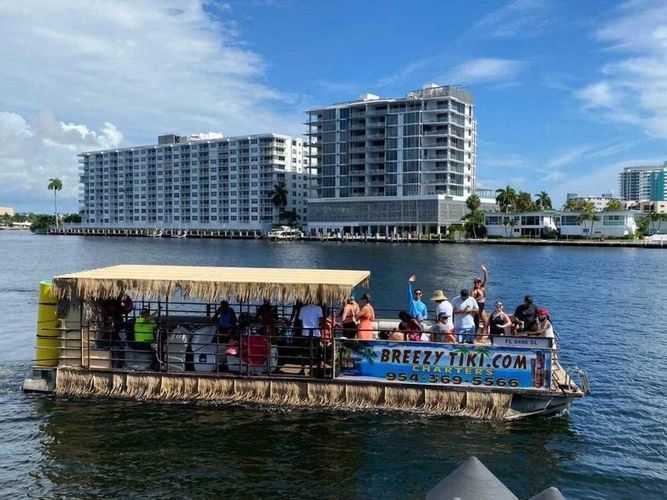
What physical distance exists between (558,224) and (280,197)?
76956 millimetres

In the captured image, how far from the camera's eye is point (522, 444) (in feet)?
45.3

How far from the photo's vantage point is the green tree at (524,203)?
16162cm

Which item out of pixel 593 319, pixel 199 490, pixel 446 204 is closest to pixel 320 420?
pixel 199 490

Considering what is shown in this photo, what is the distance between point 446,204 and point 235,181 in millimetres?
72671

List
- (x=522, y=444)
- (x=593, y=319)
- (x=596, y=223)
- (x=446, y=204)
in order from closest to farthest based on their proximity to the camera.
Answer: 1. (x=522, y=444)
2. (x=593, y=319)
3. (x=596, y=223)
4. (x=446, y=204)

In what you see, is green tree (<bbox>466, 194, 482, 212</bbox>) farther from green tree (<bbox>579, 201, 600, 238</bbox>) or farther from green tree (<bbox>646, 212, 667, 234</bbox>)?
green tree (<bbox>646, 212, 667, 234</bbox>)

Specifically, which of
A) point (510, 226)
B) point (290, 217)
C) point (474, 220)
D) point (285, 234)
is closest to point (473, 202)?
point (474, 220)

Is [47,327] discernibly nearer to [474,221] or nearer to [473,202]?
[474,221]

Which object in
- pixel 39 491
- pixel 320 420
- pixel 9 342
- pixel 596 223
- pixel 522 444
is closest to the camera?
pixel 39 491

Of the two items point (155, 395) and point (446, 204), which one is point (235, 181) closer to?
point (446, 204)

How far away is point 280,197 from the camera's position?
181 m

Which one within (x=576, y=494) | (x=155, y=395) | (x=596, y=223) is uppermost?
(x=596, y=223)

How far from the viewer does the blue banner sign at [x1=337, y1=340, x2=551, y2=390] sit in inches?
565

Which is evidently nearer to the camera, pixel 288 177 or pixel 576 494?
pixel 576 494
